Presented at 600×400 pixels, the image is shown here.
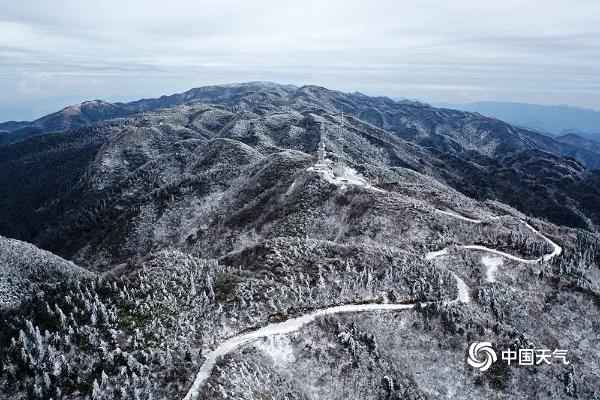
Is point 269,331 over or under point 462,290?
over

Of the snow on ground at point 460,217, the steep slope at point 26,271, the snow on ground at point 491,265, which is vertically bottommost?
the steep slope at point 26,271

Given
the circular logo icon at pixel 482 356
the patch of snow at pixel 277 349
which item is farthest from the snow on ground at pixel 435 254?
the patch of snow at pixel 277 349

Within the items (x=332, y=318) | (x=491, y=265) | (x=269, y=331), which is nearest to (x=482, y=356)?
(x=332, y=318)

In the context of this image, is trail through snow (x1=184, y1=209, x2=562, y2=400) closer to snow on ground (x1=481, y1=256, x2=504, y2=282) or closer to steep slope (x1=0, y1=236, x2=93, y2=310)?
snow on ground (x1=481, y1=256, x2=504, y2=282)

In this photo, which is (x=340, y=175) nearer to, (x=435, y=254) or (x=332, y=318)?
(x=435, y=254)

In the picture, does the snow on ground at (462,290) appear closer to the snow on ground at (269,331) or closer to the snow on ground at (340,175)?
the snow on ground at (269,331)
